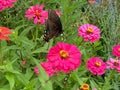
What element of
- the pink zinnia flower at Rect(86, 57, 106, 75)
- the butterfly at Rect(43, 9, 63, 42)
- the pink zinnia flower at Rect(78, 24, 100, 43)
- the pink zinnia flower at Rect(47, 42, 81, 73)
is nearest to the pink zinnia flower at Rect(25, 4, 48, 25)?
the butterfly at Rect(43, 9, 63, 42)

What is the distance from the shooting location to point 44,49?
A: 5.63 feet

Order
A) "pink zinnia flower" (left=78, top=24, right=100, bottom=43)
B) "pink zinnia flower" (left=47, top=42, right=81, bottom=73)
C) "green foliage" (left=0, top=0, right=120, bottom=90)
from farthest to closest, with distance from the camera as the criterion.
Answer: "pink zinnia flower" (left=78, top=24, right=100, bottom=43) < "green foliage" (left=0, top=0, right=120, bottom=90) < "pink zinnia flower" (left=47, top=42, right=81, bottom=73)

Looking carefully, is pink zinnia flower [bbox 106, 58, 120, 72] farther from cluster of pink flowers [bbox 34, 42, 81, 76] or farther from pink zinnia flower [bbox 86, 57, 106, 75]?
cluster of pink flowers [bbox 34, 42, 81, 76]

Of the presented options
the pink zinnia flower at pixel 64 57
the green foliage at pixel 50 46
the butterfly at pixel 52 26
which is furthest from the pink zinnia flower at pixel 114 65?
the pink zinnia flower at pixel 64 57

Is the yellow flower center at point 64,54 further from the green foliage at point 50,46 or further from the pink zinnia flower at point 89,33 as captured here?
the pink zinnia flower at point 89,33

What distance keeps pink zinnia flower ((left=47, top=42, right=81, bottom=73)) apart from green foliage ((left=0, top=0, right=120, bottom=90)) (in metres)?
0.10

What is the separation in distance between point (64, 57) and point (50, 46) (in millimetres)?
553

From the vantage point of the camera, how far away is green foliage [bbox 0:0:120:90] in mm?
1520

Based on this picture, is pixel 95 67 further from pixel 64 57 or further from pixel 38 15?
pixel 64 57

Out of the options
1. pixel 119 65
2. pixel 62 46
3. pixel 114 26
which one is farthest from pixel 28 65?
pixel 114 26

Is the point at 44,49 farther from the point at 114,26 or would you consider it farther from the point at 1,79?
the point at 114,26

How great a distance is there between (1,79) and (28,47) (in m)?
0.21

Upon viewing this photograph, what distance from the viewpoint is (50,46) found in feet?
5.75

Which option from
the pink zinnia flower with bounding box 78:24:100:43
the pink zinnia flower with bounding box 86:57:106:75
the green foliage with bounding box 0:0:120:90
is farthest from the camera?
the pink zinnia flower with bounding box 78:24:100:43
